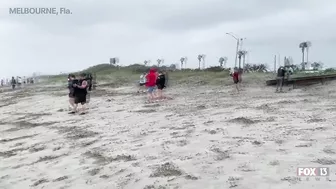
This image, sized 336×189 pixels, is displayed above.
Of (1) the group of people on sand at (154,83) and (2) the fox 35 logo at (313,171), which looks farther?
(1) the group of people on sand at (154,83)

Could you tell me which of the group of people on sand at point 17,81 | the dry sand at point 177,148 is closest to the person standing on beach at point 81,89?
the dry sand at point 177,148

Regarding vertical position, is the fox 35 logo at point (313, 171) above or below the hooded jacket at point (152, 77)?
below

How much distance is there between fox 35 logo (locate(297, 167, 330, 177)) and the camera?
343 inches

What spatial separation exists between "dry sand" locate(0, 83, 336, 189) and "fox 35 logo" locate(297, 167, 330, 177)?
14cm

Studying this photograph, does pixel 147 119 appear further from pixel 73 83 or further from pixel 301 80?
pixel 301 80

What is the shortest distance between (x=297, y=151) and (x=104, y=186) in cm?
415

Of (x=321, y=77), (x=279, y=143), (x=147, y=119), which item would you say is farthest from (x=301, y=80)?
(x=279, y=143)

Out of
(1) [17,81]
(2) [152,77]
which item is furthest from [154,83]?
(1) [17,81]

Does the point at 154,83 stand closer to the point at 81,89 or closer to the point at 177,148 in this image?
the point at 81,89

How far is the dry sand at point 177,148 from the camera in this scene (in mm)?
9289

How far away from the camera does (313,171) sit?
894cm

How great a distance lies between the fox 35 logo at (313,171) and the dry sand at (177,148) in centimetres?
14

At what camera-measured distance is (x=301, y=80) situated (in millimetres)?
29312

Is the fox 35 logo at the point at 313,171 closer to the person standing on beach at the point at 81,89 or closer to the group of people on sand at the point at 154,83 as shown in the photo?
the person standing on beach at the point at 81,89
